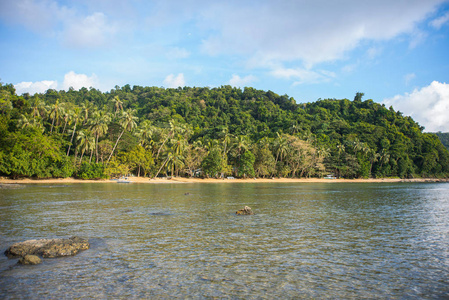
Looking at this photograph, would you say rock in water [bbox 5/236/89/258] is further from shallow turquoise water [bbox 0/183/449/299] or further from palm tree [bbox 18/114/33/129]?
palm tree [bbox 18/114/33/129]

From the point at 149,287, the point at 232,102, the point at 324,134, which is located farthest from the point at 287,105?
the point at 149,287

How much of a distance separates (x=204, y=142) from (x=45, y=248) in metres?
93.1

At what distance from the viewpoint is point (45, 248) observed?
1287 centimetres

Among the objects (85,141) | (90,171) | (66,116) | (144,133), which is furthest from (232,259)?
(144,133)

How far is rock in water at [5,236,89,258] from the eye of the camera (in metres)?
12.6

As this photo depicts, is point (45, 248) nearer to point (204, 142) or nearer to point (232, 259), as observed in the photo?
point (232, 259)

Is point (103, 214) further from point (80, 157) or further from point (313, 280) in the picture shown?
point (80, 157)

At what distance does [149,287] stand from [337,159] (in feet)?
368

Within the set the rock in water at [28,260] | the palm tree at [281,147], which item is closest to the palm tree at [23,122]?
the rock in water at [28,260]

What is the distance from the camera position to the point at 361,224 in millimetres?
21188

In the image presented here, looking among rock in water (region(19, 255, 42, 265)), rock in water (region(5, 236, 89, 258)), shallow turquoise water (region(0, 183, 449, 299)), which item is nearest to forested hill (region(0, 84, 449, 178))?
shallow turquoise water (region(0, 183, 449, 299))

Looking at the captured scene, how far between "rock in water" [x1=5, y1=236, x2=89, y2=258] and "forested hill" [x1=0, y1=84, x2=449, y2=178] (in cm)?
5491

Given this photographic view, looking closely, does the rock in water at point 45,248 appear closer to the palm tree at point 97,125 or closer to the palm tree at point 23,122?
the palm tree at point 23,122

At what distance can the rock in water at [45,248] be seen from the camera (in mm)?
12609
